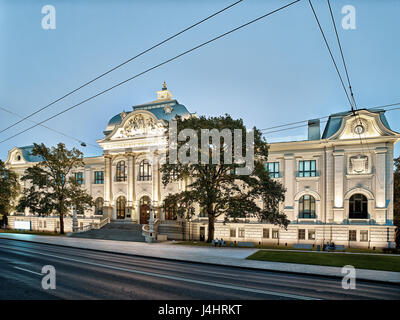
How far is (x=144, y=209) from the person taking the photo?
39.1 m

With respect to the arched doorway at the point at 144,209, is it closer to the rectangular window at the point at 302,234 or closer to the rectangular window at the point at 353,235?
Answer: the rectangular window at the point at 302,234

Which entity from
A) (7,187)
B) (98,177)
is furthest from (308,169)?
(7,187)

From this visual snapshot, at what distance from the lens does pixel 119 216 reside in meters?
40.7

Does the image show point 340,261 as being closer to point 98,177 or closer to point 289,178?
point 289,178

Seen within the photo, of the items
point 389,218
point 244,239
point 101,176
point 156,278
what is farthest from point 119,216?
point 389,218

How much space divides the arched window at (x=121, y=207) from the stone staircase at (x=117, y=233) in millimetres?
2355

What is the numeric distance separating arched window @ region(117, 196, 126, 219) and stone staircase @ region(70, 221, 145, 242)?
2355 millimetres

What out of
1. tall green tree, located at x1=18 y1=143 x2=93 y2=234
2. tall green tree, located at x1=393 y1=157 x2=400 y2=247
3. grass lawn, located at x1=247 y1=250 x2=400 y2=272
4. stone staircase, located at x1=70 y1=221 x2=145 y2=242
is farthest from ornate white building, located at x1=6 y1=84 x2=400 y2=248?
grass lawn, located at x1=247 y1=250 x2=400 y2=272

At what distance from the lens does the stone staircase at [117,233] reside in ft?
104

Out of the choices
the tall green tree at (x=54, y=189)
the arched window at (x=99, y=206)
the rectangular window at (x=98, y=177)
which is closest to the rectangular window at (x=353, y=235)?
the tall green tree at (x=54, y=189)

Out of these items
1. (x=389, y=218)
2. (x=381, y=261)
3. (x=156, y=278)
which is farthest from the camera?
(x=389, y=218)

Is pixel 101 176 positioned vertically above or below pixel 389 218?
above
